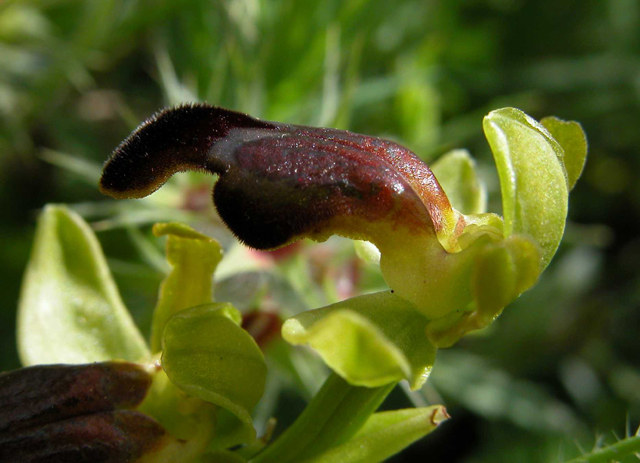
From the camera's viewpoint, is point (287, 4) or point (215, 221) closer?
point (215, 221)

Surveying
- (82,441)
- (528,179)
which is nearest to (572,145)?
(528,179)

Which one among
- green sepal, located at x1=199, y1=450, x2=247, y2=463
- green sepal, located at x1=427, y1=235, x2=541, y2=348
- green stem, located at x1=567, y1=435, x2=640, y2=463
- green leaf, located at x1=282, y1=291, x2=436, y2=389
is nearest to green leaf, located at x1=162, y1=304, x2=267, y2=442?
green sepal, located at x1=199, y1=450, x2=247, y2=463

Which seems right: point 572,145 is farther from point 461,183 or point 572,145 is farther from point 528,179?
point 461,183

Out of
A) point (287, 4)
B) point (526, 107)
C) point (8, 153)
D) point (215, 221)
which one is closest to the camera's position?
point (215, 221)

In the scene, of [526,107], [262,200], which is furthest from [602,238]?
[262,200]

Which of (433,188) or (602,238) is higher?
(433,188)

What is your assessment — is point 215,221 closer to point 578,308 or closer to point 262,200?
point 262,200

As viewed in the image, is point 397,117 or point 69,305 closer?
point 69,305

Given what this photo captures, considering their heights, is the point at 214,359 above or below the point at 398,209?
below
